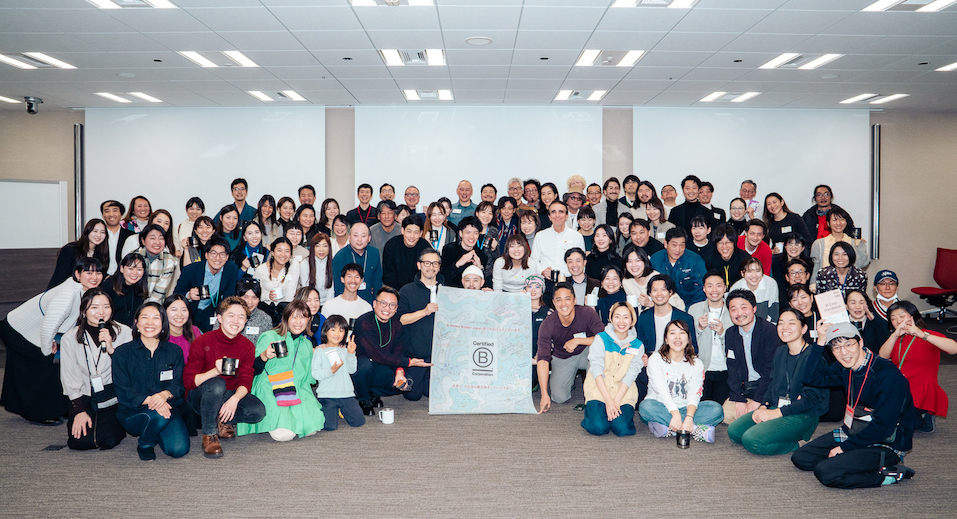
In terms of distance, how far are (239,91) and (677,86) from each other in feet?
22.2

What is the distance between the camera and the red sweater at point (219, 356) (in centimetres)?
410

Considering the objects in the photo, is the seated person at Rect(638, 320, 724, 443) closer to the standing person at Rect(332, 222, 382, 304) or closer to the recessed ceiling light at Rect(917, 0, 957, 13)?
the standing person at Rect(332, 222, 382, 304)

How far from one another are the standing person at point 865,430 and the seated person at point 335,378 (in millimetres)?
3234

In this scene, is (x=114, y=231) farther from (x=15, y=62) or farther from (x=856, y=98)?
(x=856, y=98)

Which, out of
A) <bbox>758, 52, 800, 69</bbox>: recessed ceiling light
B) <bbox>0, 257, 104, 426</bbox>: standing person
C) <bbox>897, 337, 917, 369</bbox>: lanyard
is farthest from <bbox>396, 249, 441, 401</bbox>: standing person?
<bbox>758, 52, 800, 69</bbox>: recessed ceiling light

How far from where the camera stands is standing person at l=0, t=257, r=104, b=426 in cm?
430

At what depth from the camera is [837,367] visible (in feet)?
12.0

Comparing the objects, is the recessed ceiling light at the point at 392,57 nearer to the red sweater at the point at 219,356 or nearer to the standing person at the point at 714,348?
the red sweater at the point at 219,356

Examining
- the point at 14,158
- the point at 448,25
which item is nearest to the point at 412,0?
the point at 448,25

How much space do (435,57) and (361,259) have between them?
115 inches

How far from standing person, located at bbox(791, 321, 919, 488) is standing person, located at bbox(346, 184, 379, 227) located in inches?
231

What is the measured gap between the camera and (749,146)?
9.96 metres

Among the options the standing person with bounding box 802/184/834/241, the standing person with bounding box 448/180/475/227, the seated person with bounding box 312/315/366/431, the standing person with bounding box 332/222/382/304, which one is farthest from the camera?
the standing person with bounding box 802/184/834/241

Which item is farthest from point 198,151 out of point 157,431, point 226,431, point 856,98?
point 856,98
